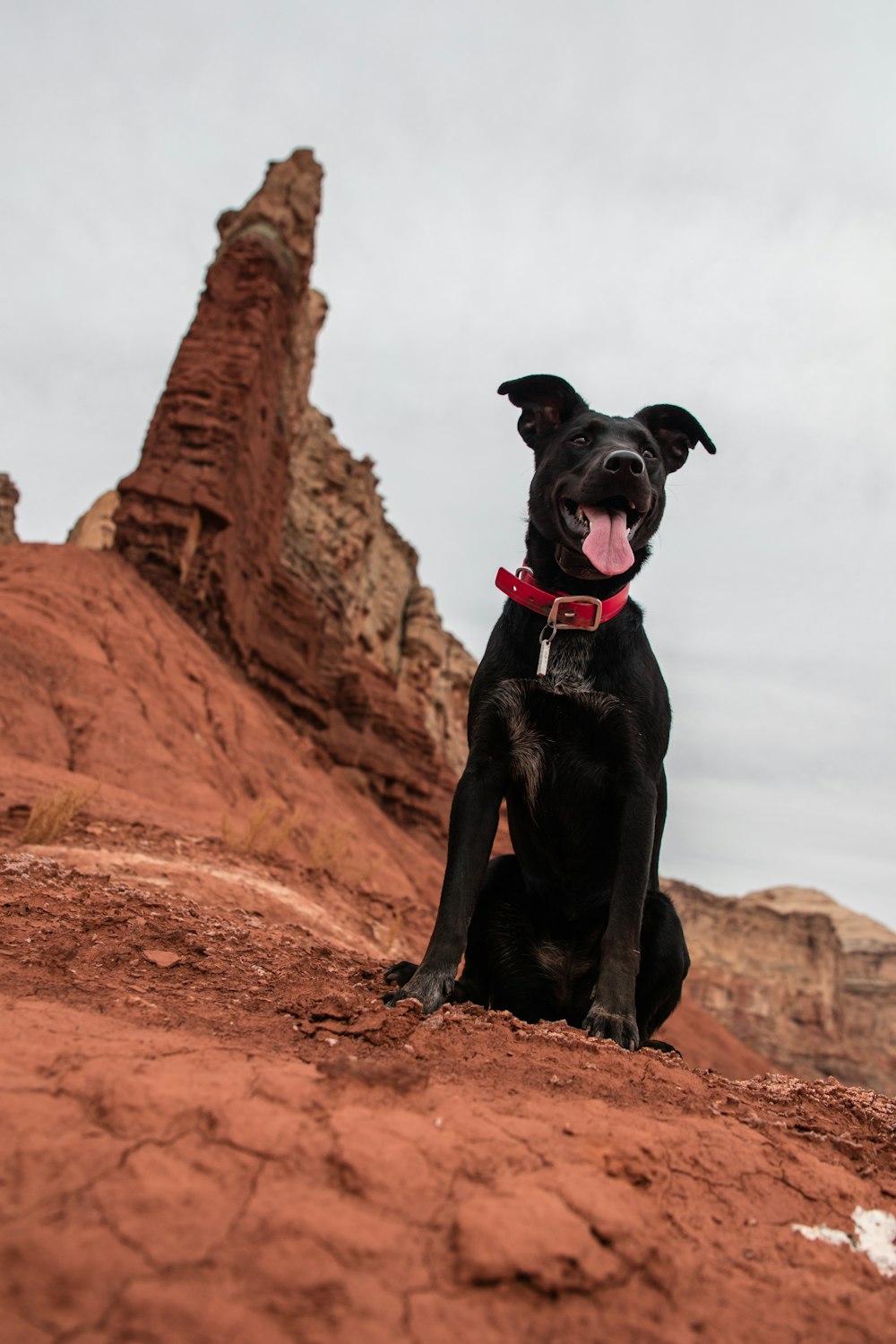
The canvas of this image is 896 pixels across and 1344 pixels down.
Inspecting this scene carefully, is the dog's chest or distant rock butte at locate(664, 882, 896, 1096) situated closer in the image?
the dog's chest

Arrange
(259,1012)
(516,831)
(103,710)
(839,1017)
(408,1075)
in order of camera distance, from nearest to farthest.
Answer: (408,1075) → (259,1012) → (516,831) → (103,710) → (839,1017)

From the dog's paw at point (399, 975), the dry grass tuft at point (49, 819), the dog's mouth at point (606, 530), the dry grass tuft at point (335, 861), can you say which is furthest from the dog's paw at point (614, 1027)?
the dry grass tuft at point (335, 861)

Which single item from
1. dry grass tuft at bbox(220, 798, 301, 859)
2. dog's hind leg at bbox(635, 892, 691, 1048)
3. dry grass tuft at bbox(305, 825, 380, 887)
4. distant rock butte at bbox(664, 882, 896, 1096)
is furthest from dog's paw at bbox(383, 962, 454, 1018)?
distant rock butte at bbox(664, 882, 896, 1096)

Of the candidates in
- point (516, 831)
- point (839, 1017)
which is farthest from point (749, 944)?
point (516, 831)

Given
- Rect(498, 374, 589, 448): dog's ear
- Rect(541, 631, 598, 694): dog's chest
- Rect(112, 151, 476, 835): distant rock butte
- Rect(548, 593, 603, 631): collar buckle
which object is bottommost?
Rect(541, 631, 598, 694): dog's chest

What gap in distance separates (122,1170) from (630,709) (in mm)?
2278

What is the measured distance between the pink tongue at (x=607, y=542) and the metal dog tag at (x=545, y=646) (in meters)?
0.29

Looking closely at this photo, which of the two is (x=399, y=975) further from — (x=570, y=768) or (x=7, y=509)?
(x=7, y=509)

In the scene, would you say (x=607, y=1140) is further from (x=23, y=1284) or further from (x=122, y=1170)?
(x=23, y=1284)

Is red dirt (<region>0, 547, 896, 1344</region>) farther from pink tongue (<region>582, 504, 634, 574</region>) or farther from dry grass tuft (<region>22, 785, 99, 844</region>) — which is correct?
dry grass tuft (<region>22, 785, 99, 844</region>)

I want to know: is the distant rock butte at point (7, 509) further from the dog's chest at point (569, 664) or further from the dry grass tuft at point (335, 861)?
the dog's chest at point (569, 664)

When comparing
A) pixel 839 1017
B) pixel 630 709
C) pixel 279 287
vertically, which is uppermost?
pixel 279 287

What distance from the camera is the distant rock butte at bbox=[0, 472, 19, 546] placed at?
26984 mm

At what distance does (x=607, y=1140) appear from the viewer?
5.29ft
